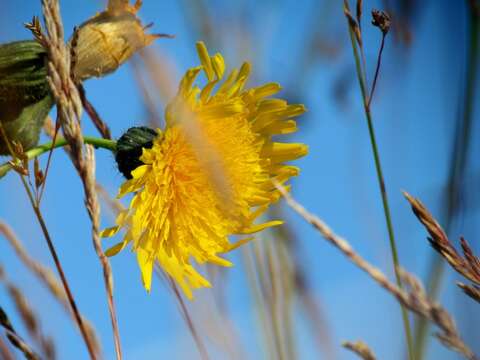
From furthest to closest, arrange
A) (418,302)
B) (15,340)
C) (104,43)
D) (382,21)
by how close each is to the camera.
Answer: (104,43), (382,21), (15,340), (418,302)

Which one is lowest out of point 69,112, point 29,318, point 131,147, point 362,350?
point 362,350

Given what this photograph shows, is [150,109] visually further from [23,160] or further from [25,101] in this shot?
[25,101]

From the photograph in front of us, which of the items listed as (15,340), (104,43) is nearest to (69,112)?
(15,340)

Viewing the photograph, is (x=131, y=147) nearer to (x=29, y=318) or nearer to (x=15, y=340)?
(x=29, y=318)

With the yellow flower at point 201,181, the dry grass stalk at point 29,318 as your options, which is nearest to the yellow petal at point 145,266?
the yellow flower at point 201,181

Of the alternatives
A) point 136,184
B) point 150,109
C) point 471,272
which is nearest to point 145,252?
point 136,184

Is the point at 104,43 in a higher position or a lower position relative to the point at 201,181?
higher
